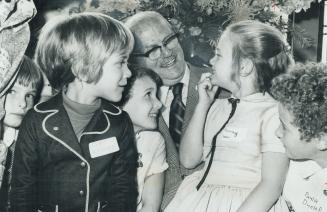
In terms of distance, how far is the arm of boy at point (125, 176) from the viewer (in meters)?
2.97

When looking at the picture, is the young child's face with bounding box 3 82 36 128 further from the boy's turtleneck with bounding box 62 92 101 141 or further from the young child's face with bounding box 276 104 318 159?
the young child's face with bounding box 276 104 318 159

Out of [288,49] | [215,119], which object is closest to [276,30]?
[288,49]

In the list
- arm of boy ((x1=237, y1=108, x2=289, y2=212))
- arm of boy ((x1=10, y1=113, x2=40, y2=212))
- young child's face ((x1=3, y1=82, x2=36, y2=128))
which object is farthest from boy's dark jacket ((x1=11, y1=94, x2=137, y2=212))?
arm of boy ((x1=237, y1=108, x2=289, y2=212))

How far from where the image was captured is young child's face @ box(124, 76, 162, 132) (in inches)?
121

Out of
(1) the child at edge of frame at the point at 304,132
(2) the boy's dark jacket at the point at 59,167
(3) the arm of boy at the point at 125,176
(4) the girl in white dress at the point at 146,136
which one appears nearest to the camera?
(1) the child at edge of frame at the point at 304,132

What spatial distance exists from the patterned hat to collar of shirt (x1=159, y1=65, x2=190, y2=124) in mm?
957

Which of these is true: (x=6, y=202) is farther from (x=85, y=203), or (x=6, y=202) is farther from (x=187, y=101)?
(x=187, y=101)

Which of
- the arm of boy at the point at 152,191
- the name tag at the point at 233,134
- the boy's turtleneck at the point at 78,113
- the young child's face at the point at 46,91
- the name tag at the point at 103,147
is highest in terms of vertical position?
the young child's face at the point at 46,91

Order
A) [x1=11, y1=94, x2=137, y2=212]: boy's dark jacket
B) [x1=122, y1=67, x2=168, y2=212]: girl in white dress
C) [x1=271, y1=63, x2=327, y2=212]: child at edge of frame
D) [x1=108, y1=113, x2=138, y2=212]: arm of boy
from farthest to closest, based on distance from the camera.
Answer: [x1=122, y1=67, x2=168, y2=212]: girl in white dress, [x1=108, y1=113, x2=138, y2=212]: arm of boy, [x1=11, y1=94, x2=137, y2=212]: boy's dark jacket, [x1=271, y1=63, x2=327, y2=212]: child at edge of frame

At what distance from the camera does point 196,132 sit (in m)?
3.06

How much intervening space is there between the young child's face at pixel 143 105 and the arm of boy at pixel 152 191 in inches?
13.1

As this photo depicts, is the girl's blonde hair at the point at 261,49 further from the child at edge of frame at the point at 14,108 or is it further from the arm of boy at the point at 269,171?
the child at edge of frame at the point at 14,108

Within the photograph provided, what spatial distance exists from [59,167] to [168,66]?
965 mm

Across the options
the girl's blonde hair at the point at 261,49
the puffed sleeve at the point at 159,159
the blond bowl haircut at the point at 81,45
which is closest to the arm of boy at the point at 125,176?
the puffed sleeve at the point at 159,159
